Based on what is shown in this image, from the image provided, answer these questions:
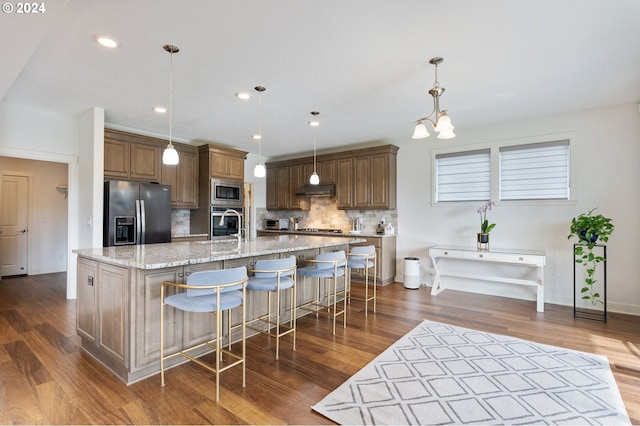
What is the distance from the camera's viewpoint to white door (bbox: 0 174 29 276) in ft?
19.7

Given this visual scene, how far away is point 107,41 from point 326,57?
72.9 inches

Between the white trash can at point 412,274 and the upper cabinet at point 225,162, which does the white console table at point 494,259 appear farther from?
the upper cabinet at point 225,162

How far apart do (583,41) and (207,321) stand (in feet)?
13.3

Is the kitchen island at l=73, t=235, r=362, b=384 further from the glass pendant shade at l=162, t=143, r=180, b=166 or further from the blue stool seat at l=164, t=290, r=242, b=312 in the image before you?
the glass pendant shade at l=162, t=143, r=180, b=166

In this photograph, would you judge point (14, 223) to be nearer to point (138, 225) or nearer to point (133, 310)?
point (138, 225)

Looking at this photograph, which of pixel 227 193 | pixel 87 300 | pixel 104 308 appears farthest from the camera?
pixel 227 193

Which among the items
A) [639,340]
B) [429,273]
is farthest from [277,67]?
[639,340]

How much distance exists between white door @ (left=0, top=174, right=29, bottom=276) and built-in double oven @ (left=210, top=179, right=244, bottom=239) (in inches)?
158

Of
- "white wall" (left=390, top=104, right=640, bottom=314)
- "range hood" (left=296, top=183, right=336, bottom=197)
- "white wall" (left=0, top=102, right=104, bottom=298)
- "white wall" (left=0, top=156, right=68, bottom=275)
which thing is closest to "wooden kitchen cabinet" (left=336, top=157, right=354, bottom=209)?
"range hood" (left=296, top=183, right=336, bottom=197)

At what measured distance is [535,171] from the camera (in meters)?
4.71

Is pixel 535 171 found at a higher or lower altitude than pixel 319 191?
higher

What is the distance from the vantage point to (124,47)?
2.69m

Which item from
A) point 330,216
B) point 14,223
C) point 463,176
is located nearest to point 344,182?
point 330,216

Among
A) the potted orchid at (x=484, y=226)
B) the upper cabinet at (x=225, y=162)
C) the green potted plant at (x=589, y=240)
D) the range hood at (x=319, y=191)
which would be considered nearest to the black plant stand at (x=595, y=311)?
the green potted plant at (x=589, y=240)
